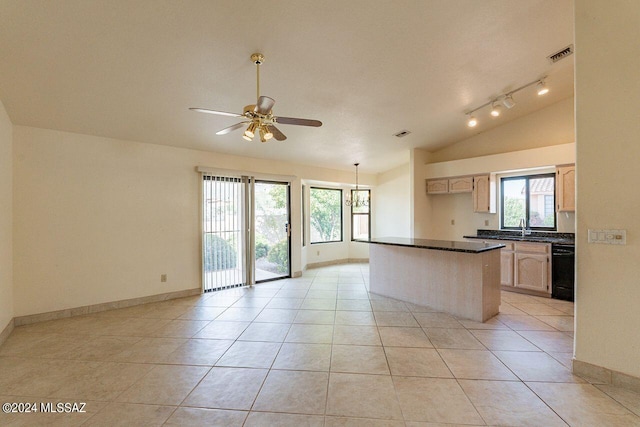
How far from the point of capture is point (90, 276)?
3795 millimetres

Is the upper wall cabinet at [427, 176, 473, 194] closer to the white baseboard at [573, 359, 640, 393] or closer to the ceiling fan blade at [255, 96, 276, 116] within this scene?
the white baseboard at [573, 359, 640, 393]

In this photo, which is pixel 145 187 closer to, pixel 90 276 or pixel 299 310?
pixel 90 276

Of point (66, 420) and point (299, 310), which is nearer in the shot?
point (66, 420)

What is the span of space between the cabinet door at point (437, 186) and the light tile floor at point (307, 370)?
9.13ft

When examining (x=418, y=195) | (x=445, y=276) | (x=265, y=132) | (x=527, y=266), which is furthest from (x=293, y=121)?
(x=527, y=266)

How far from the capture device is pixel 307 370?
2.36 m

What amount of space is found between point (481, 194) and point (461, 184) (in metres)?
0.43

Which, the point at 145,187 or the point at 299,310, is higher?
the point at 145,187

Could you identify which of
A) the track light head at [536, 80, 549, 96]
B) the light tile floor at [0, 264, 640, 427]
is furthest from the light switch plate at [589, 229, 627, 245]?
the track light head at [536, 80, 549, 96]

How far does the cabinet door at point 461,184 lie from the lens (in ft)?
18.3

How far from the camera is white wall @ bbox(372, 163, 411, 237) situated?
22.8ft

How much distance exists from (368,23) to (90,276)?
4.59 m

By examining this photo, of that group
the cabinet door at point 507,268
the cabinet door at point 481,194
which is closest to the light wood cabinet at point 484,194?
the cabinet door at point 481,194

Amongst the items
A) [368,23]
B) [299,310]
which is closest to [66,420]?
[299,310]
